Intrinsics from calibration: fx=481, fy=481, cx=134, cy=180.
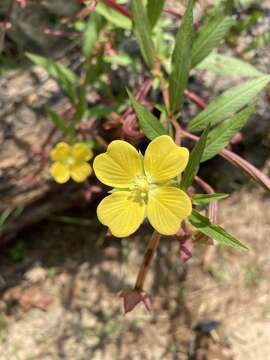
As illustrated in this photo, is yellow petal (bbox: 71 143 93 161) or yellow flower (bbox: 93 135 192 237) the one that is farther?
yellow petal (bbox: 71 143 93 161)

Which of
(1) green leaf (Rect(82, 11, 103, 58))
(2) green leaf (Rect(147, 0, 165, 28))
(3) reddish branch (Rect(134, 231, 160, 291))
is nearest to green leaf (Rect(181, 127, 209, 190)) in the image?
(3) reddish branch (Rect(134, 231, 160, 291))

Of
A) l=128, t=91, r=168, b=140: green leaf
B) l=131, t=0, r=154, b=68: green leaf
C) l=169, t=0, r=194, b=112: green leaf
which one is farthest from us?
l=131, t=0, r=154, b=68: green leaf

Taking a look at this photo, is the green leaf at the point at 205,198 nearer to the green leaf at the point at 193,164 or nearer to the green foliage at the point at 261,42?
the green leaf at the point at 193,164

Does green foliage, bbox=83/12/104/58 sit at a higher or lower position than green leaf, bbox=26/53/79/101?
higher

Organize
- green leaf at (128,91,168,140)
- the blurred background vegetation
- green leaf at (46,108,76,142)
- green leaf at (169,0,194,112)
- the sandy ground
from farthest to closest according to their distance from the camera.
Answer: the sandy ground, the blurred background vegetation, green leaf at (46,108,76,142), green leaf at (169,0,194,112), green leaf at (128,91,168,140)

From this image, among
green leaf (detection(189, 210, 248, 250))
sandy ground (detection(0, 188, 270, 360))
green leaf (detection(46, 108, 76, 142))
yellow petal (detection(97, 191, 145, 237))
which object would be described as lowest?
sandy ground (detection(0, 188, 270, 360))

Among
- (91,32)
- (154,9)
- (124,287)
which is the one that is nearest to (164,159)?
(154,9)

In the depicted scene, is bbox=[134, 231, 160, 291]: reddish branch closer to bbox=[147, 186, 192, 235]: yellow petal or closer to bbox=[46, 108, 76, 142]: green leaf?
bbox=[147, 186, 192, 235]: yellow petal
